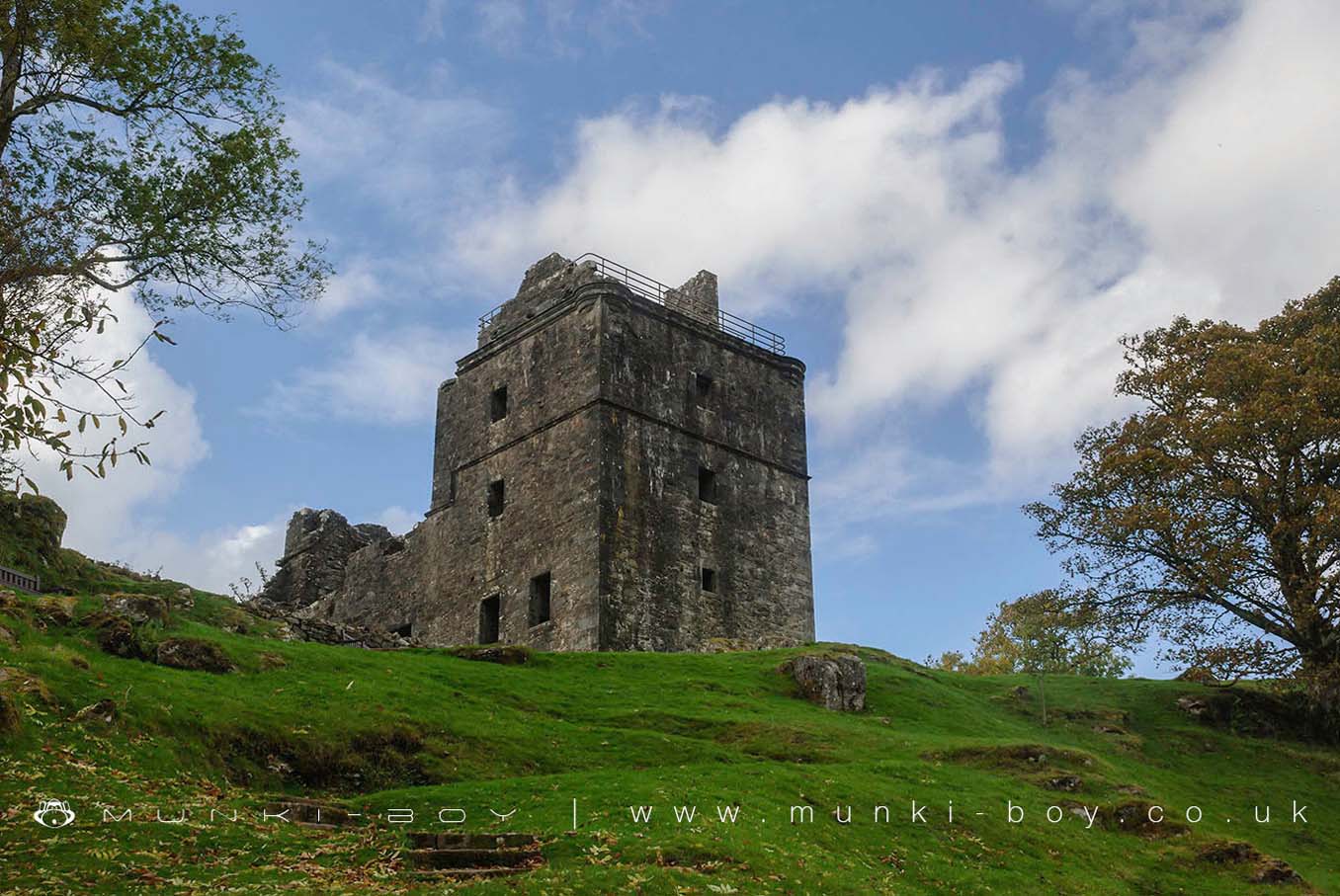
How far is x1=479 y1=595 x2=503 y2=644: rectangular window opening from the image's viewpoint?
44.7 m

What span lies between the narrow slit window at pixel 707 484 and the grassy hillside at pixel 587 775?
7.56 metres

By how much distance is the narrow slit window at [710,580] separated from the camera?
44281 millimetres

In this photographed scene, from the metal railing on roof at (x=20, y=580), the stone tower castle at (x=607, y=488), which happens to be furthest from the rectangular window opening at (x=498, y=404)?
the metal railing on roof at (x=20, y=580)

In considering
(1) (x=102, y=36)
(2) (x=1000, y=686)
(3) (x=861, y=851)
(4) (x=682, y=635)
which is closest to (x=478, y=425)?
(4) (x=682, y=635)

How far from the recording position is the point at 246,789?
880 inches

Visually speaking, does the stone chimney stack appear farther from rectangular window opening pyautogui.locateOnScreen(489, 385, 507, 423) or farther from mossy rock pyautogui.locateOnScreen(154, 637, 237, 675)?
mossy rock pyautogui.locateOnScreen(154, 637, 237, 675)

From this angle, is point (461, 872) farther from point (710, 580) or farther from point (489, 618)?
point (489, 618)

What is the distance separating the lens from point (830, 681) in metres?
36.7

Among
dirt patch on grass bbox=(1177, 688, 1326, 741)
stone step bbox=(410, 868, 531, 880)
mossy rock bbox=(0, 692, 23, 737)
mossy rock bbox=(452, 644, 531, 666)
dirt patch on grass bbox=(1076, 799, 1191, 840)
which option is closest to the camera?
stone step bbox=(410, 868, 531, 880)

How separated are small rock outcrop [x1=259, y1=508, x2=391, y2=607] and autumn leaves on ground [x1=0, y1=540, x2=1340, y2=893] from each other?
1899 cm

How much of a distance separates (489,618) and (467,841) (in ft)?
83.0

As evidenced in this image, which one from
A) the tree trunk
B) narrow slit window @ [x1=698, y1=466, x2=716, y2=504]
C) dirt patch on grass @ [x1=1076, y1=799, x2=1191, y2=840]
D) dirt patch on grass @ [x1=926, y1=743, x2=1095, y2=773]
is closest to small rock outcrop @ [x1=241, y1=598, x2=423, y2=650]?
narrow slit window @ [x1=698, y1=466, x2=716, y2=504]

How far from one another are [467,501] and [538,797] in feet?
83.0

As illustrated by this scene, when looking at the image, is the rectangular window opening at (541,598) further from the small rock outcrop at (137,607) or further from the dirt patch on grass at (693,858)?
the dirt patch on grass at (693,858)
